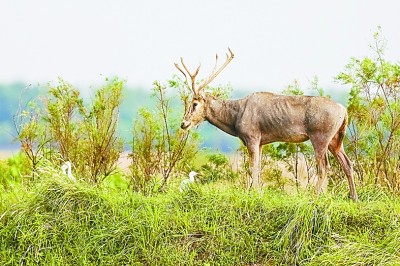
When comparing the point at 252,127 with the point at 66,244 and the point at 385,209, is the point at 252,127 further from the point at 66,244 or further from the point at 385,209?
the point at 66,244

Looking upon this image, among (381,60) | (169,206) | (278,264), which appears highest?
(381,60)

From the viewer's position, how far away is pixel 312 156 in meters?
10.4

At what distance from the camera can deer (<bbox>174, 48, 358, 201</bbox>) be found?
8250 mm

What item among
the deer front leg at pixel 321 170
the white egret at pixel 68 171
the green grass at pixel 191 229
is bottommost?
the green grass at pixel 191 229

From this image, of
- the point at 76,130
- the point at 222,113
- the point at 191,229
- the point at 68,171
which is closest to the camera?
the point at 191,229

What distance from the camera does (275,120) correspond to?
8367 mm

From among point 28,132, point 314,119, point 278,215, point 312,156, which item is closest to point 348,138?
point 312,156

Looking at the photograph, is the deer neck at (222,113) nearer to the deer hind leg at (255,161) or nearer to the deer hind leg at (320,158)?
the deer hind leg at (255,161)

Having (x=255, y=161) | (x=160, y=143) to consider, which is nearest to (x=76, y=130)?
(x=160, y=143)

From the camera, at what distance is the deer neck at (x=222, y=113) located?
28.4 feet

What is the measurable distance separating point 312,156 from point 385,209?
2.66 m

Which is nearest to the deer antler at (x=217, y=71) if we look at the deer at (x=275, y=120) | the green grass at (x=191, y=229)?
the deer at (x=275, y=120)

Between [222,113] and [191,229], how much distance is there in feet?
4.98

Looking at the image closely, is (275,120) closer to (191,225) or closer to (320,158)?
(320,158)
